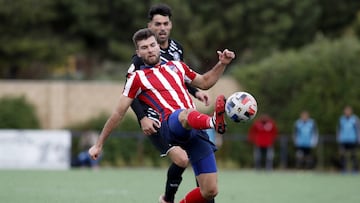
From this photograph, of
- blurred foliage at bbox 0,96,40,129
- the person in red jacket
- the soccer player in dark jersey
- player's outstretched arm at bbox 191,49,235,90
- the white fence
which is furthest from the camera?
blurred foliage at bbox 0,96,40,129

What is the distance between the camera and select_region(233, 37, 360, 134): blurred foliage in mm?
28531

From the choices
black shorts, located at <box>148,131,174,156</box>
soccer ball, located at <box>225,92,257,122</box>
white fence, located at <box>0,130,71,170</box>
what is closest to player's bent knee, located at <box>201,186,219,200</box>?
black shorts, located at <box>148,131,174,156</box>

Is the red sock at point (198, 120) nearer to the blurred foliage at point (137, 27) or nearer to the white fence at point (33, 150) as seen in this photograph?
the white fence at point (33, 150)

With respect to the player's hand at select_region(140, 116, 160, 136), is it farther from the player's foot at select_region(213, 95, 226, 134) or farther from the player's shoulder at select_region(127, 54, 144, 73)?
the player's foot at select_region(213, 95, 226, 134)

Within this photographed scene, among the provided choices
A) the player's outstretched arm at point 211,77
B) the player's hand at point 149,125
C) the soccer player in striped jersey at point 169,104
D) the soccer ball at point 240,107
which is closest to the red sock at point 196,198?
the soccer player in striped jersey at point 169,104

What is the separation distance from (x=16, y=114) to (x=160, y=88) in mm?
20564

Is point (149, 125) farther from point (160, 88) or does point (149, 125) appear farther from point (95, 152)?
point (95, 152)

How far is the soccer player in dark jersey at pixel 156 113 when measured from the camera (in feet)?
30.3

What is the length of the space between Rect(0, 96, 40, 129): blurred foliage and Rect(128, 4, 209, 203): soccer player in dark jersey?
63.6ft

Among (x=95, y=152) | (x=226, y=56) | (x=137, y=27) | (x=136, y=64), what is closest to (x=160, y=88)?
(x=136, y=64)

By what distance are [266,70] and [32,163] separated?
919 centimetres

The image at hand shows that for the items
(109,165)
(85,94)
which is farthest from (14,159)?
→ (85,94)

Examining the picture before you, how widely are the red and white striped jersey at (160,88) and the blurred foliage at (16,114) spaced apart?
803 inches

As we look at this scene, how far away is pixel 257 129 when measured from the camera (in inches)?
1017
